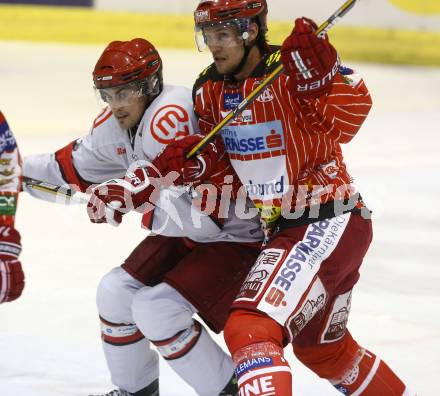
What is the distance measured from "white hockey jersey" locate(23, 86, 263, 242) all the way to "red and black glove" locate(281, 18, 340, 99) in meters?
0.42

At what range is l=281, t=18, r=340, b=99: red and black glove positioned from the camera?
7.80 feet

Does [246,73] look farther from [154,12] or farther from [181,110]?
[154,12]

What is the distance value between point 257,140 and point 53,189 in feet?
2.35

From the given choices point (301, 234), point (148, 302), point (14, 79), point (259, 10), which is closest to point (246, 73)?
point (259, 10)

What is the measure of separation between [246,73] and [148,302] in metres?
0.65

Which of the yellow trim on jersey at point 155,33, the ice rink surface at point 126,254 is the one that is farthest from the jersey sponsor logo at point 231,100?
the yellow trim on jersey at point 155,33

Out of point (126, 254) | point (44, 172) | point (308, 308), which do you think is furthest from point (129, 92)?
point (126, 254)

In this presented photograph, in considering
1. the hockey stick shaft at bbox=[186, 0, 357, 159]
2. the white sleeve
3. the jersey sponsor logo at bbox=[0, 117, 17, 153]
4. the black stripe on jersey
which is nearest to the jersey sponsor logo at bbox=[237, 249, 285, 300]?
the hockey stick shaft at bbox=[186, 0, 357, 159]

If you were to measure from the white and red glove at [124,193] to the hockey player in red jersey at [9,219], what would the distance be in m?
0.24

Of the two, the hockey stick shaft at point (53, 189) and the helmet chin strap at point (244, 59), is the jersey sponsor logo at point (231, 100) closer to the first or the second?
the helmet chin strap at point (244, 59)

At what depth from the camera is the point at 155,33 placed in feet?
31.5

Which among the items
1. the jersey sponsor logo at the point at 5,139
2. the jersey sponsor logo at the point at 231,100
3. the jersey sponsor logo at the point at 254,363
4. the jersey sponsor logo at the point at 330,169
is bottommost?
the jersey sponsor logo at the point at 254,363

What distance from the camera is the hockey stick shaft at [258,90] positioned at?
8.03 feet

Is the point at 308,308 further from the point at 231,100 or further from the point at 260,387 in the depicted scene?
the point at 231,100
